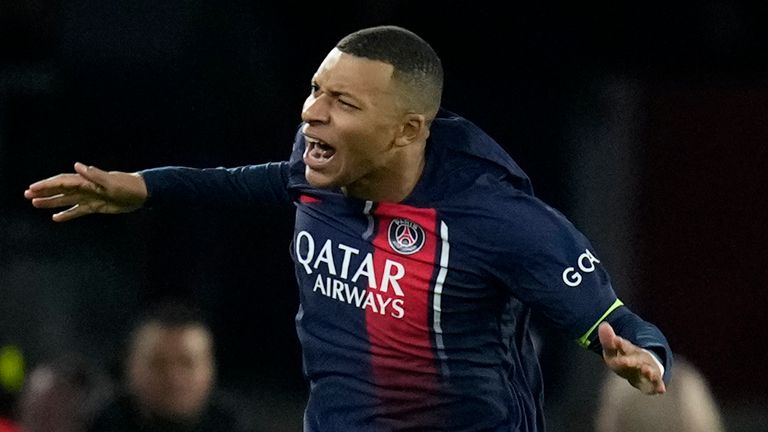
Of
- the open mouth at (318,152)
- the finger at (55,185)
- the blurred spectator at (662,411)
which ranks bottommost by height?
the blurred spectator at (662,411)

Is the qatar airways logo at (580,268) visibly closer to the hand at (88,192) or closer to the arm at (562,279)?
the arm at (562,279)

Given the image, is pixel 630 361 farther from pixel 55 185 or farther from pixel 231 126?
pixel 231 126

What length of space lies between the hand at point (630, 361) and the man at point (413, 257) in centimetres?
19

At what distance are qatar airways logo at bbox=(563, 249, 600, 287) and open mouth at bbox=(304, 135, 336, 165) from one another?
480mm

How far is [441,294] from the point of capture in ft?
10.5

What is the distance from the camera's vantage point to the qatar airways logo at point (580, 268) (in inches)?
122

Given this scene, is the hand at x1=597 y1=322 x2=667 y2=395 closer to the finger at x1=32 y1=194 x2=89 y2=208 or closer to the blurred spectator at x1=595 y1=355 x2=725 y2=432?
the blurred spectator at x1=595 y1=355 x2=725 y2=432

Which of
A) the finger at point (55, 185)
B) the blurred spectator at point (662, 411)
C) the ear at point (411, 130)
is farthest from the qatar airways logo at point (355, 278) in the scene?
the blurred spectator at point (662, 411)

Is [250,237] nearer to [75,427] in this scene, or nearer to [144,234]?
[144,234]

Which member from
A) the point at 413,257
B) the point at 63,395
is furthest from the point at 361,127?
the point at 63,395

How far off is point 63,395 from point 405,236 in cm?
205

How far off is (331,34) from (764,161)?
1.38m

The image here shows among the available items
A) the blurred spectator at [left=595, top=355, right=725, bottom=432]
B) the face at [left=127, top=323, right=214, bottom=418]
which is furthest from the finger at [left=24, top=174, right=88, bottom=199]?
the face at [left=127, top=323, right=214, bottom=418]

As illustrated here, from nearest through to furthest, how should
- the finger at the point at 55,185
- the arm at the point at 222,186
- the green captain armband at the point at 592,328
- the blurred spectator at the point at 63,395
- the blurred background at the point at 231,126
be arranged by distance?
1. the green captain armband at the point at 592,328
2. the finger at the point at 55,185
3. the arm at the point at 222,186
4. the blurred spectator at the point at 63,395
5. the blurred background at the point at 231,126
